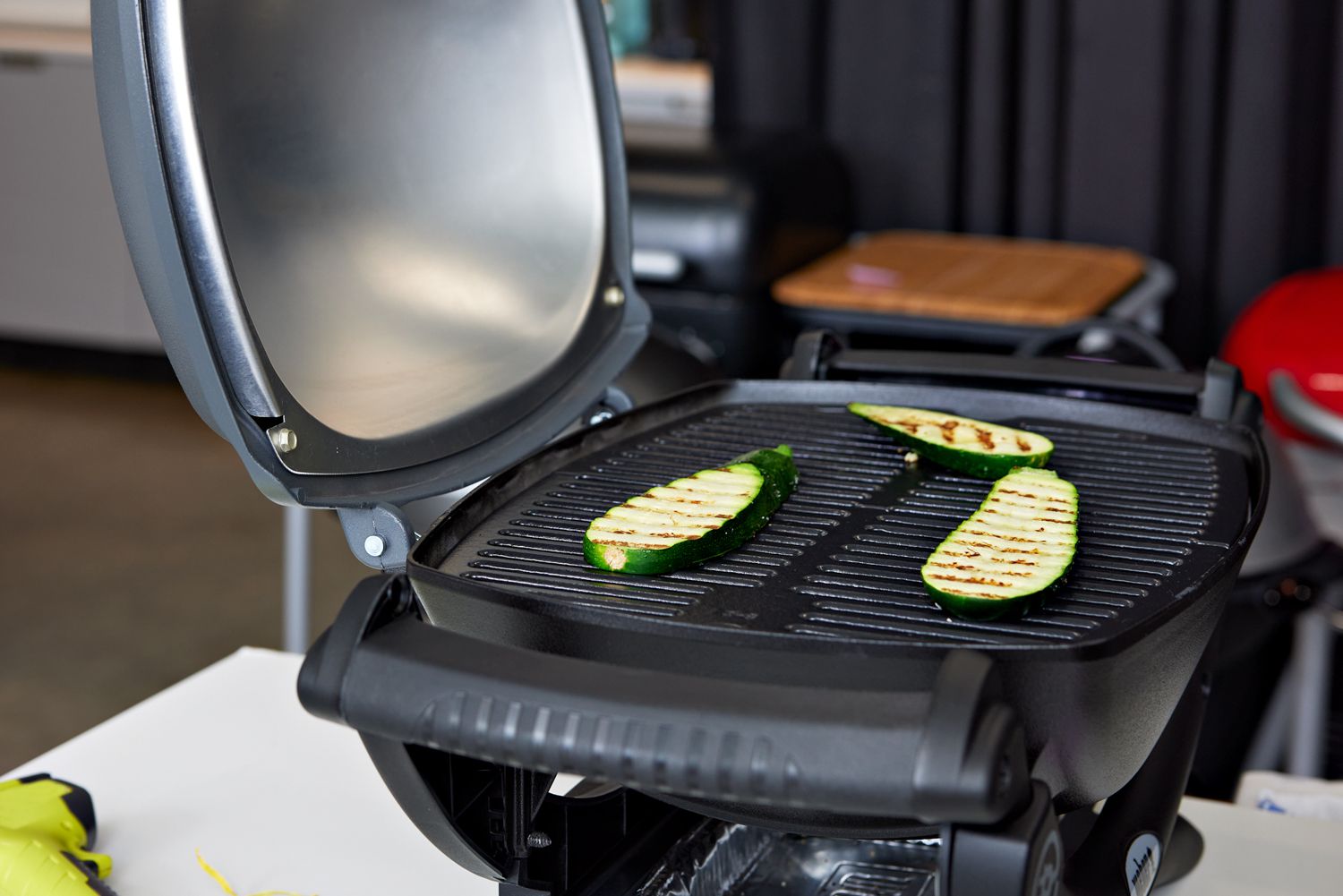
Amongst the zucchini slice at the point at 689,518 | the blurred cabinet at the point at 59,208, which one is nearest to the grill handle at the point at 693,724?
the zucchini slice at the point at 689,518

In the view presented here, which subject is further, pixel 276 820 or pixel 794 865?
pixel 276 820

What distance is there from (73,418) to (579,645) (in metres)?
3.70

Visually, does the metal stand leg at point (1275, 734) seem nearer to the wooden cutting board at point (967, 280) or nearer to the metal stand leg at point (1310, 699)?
the metal stand leg at point (1310, 699)

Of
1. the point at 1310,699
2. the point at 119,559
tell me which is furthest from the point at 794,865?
the point at 119,559

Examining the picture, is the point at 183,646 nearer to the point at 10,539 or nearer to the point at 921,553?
the point at 10,539

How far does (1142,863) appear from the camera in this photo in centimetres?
67

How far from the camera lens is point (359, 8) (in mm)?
744

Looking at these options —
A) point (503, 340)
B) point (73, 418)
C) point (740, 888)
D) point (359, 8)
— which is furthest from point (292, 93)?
point (73, 418)

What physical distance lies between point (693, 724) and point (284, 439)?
0.26 meters

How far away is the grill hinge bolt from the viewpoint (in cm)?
66

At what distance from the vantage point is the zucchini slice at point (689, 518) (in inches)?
25.5

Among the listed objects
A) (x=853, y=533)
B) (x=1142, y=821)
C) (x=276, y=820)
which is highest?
(x=853, y=533)

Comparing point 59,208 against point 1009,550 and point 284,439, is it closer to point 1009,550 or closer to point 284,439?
point 284,439

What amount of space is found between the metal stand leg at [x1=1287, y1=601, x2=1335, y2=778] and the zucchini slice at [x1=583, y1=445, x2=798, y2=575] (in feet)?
3.37
